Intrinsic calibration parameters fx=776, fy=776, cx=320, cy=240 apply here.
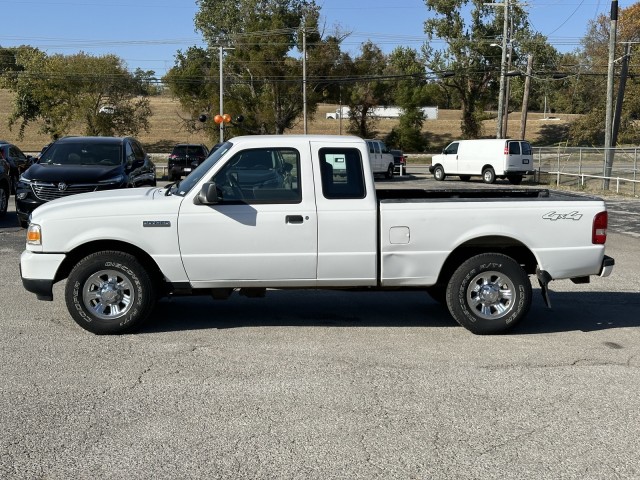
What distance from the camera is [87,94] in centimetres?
5347

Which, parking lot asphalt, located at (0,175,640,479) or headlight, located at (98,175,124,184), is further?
headlight, located at (98,175,124,184)

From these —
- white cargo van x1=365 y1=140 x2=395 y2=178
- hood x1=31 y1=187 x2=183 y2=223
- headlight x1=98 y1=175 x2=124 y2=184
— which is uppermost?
hood x1=31 y1=187 x2=183 y2=223

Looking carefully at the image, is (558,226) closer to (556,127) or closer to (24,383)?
(24,383)

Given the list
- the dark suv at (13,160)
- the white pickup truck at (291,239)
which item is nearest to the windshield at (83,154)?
the dark suv at (13,160)

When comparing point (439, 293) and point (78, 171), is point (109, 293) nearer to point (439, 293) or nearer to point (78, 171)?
point (439, 293)

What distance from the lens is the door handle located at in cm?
726

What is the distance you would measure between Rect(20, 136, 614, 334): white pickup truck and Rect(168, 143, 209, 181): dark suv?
2515cm

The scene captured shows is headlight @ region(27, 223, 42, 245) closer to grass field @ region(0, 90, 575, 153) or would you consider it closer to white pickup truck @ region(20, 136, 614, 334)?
white pickup truck @ region(20, 136, 614, 334)

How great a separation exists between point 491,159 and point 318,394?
29.6m

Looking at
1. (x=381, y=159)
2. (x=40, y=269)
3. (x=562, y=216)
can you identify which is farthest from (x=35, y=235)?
(x=381, y=159)

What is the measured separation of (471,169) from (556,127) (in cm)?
4860

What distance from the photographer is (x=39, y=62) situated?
57.8 m

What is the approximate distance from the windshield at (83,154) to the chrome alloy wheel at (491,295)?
9.24 metres

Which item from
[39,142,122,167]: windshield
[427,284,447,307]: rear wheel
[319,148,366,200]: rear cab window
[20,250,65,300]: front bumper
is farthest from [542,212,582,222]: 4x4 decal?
[39,142,122,167]: windshield
